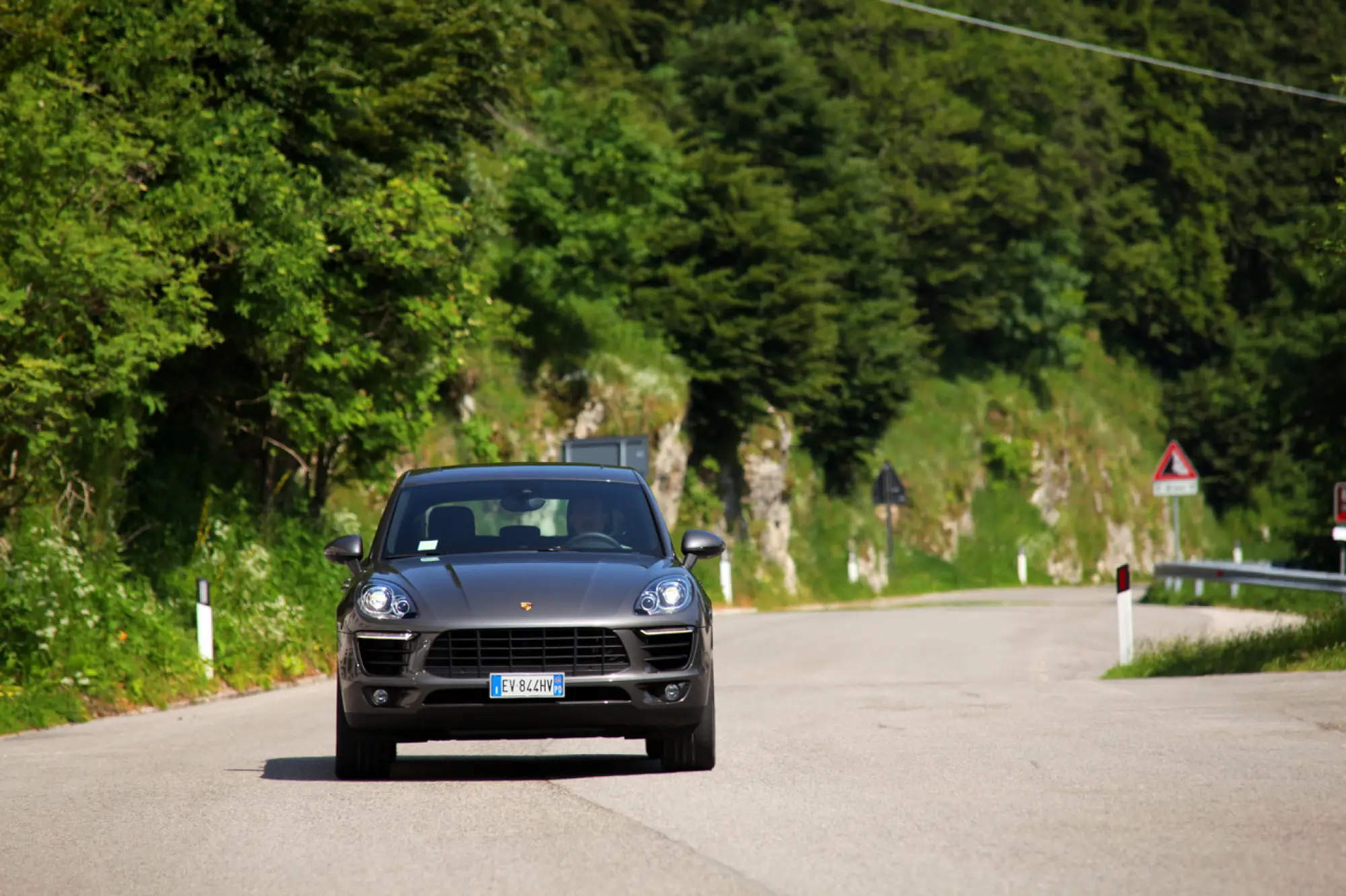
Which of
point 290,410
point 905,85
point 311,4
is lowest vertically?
point 290,410

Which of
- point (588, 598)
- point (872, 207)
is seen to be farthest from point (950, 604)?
point (588, 598)

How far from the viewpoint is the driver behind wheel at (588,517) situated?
12.1 metres

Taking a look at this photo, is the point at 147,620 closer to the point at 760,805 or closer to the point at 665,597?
the point at 665,597

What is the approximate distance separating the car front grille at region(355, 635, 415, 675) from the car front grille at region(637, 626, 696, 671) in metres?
1.25

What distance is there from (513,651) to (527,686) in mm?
204

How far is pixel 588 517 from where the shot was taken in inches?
479

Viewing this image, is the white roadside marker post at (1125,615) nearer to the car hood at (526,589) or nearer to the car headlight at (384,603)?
the car hood at (526,589)

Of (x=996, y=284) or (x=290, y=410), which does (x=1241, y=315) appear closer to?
(x=996, y=284)

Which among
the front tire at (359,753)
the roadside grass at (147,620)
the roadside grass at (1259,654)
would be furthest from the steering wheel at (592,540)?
the roadside grass at (1259,654)

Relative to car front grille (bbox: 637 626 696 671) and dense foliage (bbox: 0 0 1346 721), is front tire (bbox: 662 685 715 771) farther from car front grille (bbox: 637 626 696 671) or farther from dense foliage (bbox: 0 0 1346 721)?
dense foliage (bbox: 0 0 1346 721)

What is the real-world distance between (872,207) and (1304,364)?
23.9 meters

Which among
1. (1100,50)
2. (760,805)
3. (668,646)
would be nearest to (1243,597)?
(1100,50)

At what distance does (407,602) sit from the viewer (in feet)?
35.8

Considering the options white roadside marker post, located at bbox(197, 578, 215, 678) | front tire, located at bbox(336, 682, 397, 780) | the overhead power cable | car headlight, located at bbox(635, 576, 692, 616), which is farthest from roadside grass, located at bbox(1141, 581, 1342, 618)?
front tire, located at bbox(336, 682, 397, 780)
